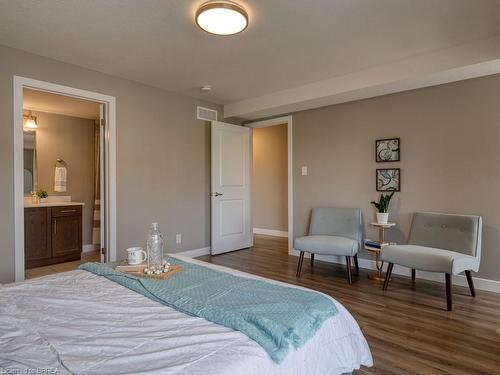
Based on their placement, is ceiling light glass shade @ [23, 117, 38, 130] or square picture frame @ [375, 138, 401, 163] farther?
ceiling light glass shade @ [23, 117, 38, 130]

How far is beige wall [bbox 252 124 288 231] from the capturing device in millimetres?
6332

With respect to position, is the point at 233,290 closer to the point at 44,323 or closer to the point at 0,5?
the point at 44,323

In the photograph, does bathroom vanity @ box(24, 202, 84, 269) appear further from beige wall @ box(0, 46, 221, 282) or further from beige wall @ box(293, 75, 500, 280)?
beige wall @ box(293, 75, 500, 280)

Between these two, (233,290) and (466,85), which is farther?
(466,85)

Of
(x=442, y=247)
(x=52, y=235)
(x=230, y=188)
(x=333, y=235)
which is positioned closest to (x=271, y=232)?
(x=230, y=188)

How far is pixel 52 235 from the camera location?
4.11 m

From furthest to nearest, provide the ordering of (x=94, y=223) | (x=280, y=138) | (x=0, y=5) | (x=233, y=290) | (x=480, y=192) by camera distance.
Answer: (x=280, y=138) < (x=94, y=223) < (x=480, y=192) < (x=0, y=5) < (x=233, y=290)

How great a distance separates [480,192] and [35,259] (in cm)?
519

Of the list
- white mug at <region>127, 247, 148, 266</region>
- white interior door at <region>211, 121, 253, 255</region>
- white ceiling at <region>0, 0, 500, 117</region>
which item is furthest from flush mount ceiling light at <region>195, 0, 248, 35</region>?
white interior door at <region>211, 121, 253, 255</region>

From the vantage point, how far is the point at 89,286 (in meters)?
1.46

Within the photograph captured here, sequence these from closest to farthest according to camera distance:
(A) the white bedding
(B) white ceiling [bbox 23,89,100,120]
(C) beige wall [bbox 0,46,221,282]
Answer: (A) the white bedding
(C) beige wall [bbox 0,46,221,282]
(B) white ceiling [bbox 23,89,100,120]

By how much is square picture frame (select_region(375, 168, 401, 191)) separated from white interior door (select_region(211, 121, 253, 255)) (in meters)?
2.01

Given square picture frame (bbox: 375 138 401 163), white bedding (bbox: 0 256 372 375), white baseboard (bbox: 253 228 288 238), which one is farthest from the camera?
white baseboard (bbox: 253 228 288 238)

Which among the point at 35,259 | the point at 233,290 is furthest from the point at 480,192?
the point at 35,259
